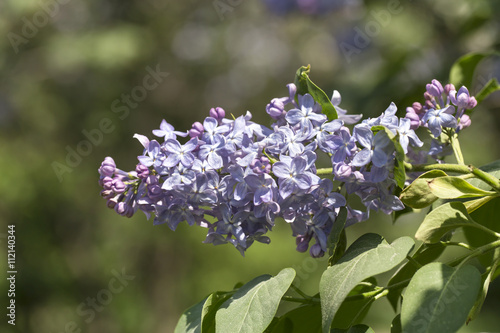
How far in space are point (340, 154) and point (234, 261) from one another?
415 cm

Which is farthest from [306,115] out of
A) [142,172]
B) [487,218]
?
[487,218]

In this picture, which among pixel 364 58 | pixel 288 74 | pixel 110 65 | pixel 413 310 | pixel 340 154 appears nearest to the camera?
pixel 413 310

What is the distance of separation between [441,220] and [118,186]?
1.32ft

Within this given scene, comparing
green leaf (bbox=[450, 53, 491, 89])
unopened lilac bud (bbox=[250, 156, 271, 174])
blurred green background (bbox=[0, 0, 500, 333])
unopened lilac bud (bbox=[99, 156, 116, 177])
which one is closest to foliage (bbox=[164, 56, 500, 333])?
unopened lilac bud (bbox=[250, 156, 271, 174])

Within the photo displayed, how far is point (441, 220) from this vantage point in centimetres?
61

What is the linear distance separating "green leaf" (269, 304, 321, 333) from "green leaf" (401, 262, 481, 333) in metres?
0.17

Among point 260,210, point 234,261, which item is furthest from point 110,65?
point 260,210

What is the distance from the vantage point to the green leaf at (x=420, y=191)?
24.0 inches

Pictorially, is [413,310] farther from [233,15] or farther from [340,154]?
[233,15]

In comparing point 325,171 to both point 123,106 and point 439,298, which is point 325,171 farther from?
point 123,106

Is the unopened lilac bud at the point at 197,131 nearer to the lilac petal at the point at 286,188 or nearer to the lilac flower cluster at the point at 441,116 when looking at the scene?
the lilac petal at the point at 286,188

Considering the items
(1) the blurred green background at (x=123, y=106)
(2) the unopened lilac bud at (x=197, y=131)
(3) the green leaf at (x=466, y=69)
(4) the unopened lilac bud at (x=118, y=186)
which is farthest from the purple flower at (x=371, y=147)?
(1) the blurred green background at (x=123, y=106)

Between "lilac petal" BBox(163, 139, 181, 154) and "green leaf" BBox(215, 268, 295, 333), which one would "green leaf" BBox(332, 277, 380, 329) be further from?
"lilac petal" BBox(163, 139, 181, 154)

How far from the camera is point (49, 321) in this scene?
348 cm
